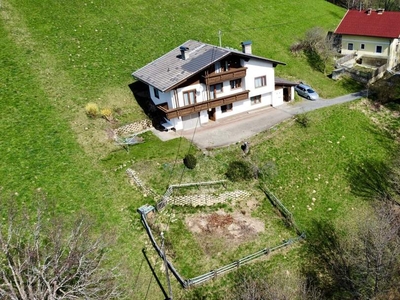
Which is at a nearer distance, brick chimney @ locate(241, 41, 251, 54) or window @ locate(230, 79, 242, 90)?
window @ locate(230, 79, 242, 90)

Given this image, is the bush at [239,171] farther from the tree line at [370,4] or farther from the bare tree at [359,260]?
the tree line at [370,4]

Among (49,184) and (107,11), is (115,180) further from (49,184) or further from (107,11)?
(107,11)

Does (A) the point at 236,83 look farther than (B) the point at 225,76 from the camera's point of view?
Yes

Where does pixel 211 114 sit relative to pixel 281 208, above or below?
above

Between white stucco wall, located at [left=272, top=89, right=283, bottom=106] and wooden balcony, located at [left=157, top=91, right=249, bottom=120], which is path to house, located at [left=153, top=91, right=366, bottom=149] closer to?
white stucco wall, located at [left=272, top=89, right=283, bottom=106]

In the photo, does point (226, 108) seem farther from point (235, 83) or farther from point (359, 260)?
point (359, 260)

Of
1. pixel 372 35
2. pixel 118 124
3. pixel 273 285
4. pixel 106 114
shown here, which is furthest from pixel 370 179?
pixel 372 35

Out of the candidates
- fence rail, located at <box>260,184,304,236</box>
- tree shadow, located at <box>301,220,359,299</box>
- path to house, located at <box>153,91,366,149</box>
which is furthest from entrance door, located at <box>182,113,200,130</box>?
tree shadow, located at <box>301,220,359,299</box>
